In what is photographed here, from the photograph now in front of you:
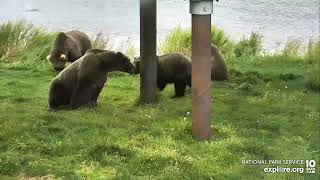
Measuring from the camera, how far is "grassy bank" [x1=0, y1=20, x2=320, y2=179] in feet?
16.6

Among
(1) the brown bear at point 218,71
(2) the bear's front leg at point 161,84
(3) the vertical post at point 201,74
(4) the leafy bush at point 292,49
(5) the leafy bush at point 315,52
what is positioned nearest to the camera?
(5) the leafy bush at point 315,52

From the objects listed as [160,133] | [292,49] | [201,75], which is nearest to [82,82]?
[160,133]

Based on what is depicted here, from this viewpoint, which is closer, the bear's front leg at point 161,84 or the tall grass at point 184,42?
the bear's front leg at point 161,84

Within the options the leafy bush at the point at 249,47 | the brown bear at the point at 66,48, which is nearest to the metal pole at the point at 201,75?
the brown bear at the point at 66,48

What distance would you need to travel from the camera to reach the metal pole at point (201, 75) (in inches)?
232

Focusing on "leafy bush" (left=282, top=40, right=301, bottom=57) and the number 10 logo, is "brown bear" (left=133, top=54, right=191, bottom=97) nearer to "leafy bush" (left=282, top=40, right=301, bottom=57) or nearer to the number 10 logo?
the number 10 logo

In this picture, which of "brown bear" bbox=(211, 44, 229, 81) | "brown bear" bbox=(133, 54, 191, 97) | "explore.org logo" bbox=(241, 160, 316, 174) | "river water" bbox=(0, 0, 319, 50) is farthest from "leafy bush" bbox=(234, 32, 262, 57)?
"explore.org logo" bbox=(241, 160, 316, 174)

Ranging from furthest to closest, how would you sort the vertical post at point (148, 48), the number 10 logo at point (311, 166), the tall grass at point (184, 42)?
the tall grass at point (184, 42) < the vertical post at point (148, 48) < the number 10 logo at point (311, 166)

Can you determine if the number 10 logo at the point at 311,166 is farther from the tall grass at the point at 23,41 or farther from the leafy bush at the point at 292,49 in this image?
the tall grass at the point at 23,41

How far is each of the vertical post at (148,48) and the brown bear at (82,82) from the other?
62cm

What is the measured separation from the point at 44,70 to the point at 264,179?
6.94m

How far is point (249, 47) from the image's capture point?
13.8m

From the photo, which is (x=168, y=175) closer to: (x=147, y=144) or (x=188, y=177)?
(x=188, y=177)

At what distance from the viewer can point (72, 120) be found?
670 cm
